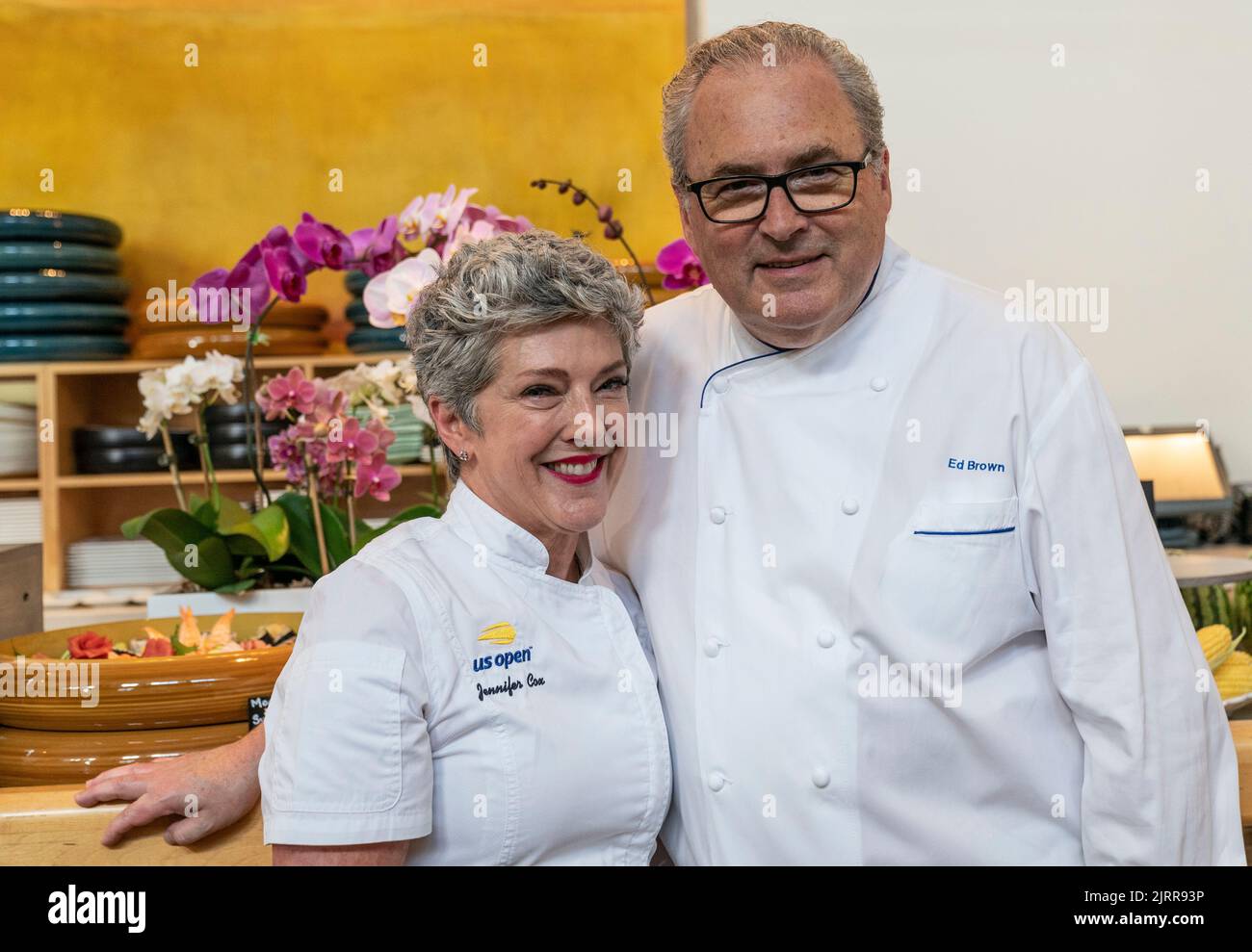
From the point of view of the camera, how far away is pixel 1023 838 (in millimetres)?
1222

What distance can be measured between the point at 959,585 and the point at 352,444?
36.9 inches

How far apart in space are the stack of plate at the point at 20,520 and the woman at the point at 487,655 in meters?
2.77

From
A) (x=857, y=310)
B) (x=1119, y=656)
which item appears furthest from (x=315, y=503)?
(x=1119, y=656)

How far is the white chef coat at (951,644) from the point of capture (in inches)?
45.6

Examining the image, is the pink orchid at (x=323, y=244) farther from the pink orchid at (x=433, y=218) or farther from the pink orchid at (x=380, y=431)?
A: the pink orchid at (x=380, y=431)

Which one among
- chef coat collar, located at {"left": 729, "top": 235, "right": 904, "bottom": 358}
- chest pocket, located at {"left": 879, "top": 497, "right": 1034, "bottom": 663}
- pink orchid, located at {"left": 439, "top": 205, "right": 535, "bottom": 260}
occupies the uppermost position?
pink orchid, located at {"left": 439, "top": 205, "right": 535, "bottom": 260}

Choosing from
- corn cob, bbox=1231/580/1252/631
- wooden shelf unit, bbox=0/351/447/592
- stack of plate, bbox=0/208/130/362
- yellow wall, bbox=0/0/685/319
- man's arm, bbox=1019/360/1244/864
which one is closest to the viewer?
man's arm, bbox=1019/360/1244/864

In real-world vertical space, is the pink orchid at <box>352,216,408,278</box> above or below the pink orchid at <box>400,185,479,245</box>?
below

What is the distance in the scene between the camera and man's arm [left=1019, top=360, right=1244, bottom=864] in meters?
1.14

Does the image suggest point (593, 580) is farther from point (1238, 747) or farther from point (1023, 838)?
point (1238, 747)

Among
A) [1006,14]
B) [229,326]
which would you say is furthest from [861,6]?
[229,326]

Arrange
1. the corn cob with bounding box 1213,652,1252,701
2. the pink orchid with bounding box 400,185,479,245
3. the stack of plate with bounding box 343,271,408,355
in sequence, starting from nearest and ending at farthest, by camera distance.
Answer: the corn cob with bounding box 1213,652,1252,701 < the pink orchid with bounding box 400,185,479,245 < the stack of plate with bounding box 343,271,408,355

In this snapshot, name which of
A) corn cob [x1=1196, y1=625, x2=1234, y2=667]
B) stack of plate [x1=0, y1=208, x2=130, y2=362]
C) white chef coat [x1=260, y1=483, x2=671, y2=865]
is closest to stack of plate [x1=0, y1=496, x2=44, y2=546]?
stack of plate [x1=0, y1=208, x2=130, y2=362]

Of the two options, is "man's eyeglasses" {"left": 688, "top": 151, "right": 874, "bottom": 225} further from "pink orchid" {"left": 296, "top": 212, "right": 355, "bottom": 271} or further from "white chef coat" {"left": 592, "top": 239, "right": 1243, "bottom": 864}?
"pink orchid" {"left": 296, "top": 212, "right": 355, "bottom": 271}
